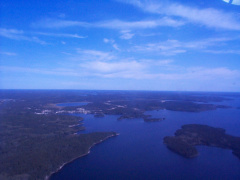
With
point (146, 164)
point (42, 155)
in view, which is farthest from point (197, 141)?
point (42, 155)

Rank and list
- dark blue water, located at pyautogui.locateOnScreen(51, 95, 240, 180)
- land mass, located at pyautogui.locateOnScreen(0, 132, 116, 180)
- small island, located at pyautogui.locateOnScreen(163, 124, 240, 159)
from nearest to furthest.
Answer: land mass, located at pyautogui.locateOnScreen(0, 132, 116, 180) < dark blue water, located at pyautogui.locateOnScreen(51, 95, 240, 180) < small island, located at pyautogui.locateOnScreen(163, 124, 240, 159)

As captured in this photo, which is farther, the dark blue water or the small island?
the small island

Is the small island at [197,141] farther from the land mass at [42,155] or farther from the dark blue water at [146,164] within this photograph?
the land mass at [42,155]

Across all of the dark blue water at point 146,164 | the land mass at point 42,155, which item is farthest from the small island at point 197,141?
the land mass at point 42,155

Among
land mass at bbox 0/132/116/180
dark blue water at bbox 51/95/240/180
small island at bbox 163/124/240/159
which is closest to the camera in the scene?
land mass at bbox 0/132/116/180

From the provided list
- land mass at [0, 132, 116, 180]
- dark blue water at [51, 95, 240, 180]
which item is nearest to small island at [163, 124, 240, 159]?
dark blue water at [51, 95, 240, 180]

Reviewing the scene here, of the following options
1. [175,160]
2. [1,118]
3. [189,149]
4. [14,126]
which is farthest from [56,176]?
[1,118]

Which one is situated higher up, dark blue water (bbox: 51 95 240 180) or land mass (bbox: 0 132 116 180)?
land mass (bbox: 0 132 116 180)

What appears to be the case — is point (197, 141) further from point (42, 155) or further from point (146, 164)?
point (42, 155)

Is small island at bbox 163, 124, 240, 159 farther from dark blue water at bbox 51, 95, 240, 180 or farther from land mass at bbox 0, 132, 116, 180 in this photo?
land mass at bbox 0, 132, 116, 180
